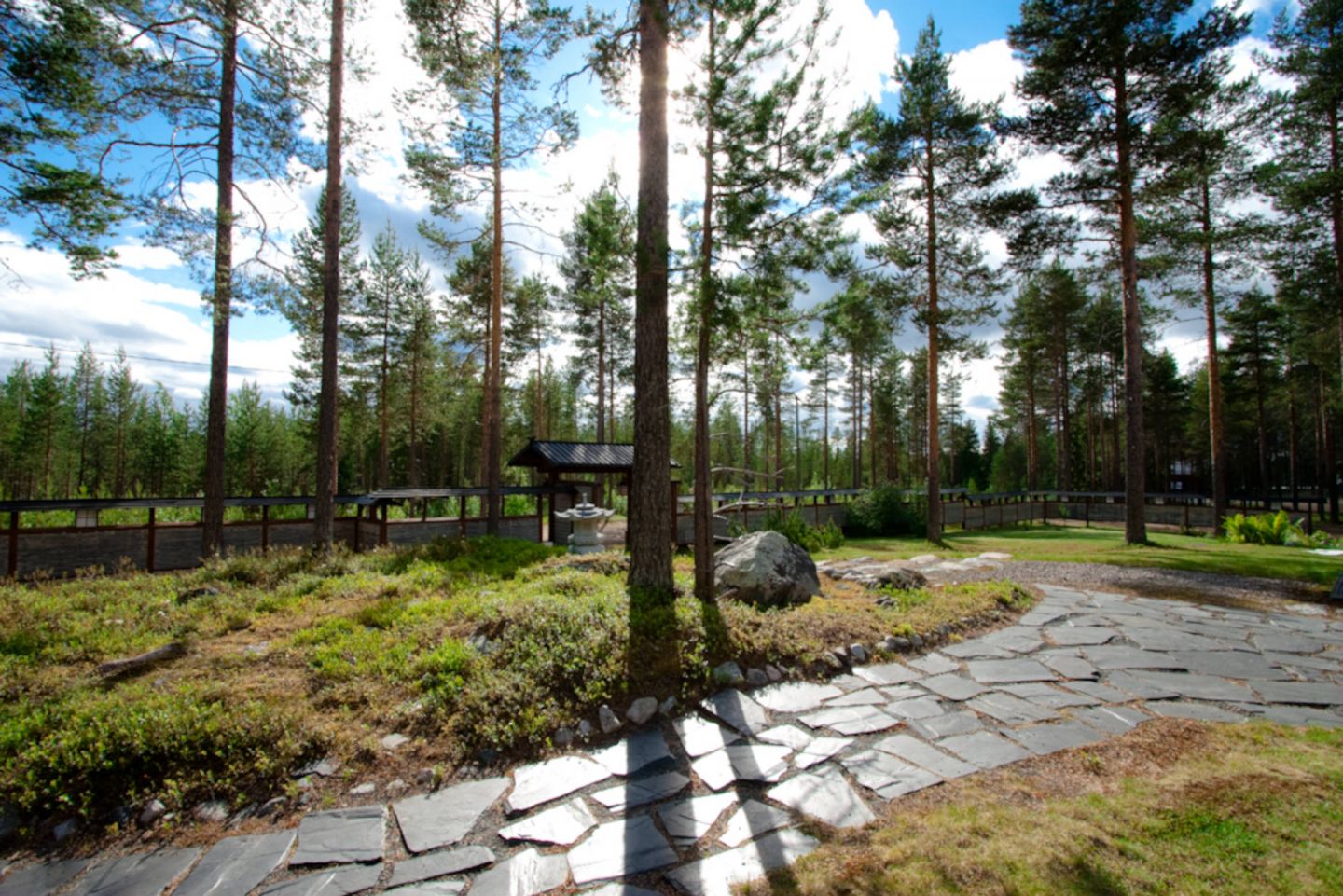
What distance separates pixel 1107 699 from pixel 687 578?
4.15 metres

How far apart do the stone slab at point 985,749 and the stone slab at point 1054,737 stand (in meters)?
0.09

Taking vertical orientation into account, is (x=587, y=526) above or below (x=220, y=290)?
below

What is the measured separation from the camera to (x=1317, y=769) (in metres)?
2.84

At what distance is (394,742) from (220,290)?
886cm

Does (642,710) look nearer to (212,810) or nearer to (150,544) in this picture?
(212,810)

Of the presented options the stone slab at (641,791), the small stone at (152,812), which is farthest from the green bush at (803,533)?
the small stone at (152,812)

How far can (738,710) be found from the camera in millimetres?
3797

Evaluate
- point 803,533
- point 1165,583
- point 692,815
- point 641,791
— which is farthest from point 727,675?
point 803,533

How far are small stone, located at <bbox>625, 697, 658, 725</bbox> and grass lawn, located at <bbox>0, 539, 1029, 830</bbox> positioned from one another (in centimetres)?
10

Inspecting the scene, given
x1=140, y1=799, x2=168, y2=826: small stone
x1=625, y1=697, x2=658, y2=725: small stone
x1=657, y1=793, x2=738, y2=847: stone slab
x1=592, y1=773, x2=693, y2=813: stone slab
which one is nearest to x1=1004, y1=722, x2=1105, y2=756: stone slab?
x1=657, y1=793, x2=738, y2=847: stone slab

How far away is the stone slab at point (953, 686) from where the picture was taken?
13.3ft

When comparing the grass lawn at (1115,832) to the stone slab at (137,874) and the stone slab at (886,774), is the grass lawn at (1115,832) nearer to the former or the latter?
the stone slab at (886,774)

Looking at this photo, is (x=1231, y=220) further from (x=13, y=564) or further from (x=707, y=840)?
(x=13, y=564)

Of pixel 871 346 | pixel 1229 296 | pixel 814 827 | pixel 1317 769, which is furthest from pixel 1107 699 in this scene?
pixel 871 346
